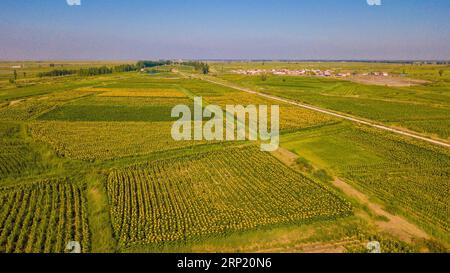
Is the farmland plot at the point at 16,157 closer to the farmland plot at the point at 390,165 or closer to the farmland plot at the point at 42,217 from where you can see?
the farmland plot at the point at 42,217

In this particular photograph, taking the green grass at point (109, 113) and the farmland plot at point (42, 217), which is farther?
the green grass at point (109, 113)

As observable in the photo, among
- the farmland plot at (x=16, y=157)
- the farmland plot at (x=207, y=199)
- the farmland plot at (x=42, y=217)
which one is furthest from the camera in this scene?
the farmland plot at (x=16, y=157)

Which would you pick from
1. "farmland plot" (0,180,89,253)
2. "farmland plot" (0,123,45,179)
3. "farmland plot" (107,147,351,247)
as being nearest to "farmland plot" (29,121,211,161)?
"farmland plot" (0,123,45,179)

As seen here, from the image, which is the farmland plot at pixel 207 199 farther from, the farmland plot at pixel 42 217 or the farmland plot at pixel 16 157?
the farmland plot at pixel 16 157

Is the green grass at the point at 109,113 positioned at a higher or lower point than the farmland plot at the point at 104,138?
higher

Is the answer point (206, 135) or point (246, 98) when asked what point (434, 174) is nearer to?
point (206, 135)

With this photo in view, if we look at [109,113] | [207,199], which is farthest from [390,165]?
[109,113]

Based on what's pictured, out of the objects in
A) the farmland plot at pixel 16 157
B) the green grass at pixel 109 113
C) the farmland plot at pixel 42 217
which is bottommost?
the farmland plot at pixel 42 217

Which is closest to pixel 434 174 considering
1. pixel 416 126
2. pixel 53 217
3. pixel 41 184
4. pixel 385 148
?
pixel 385 148

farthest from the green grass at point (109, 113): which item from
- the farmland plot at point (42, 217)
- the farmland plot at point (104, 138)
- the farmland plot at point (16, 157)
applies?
the farmland plot at point (42, 217)

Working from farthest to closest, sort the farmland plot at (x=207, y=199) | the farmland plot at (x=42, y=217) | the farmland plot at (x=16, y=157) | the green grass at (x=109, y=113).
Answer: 1. the green grass at (x=109, y=113)
2. the farmland plot at (x=16, y=157)
3. the farmland plot at (x=207, y=199)
4. the farmland plot at (x=42, y=217)
